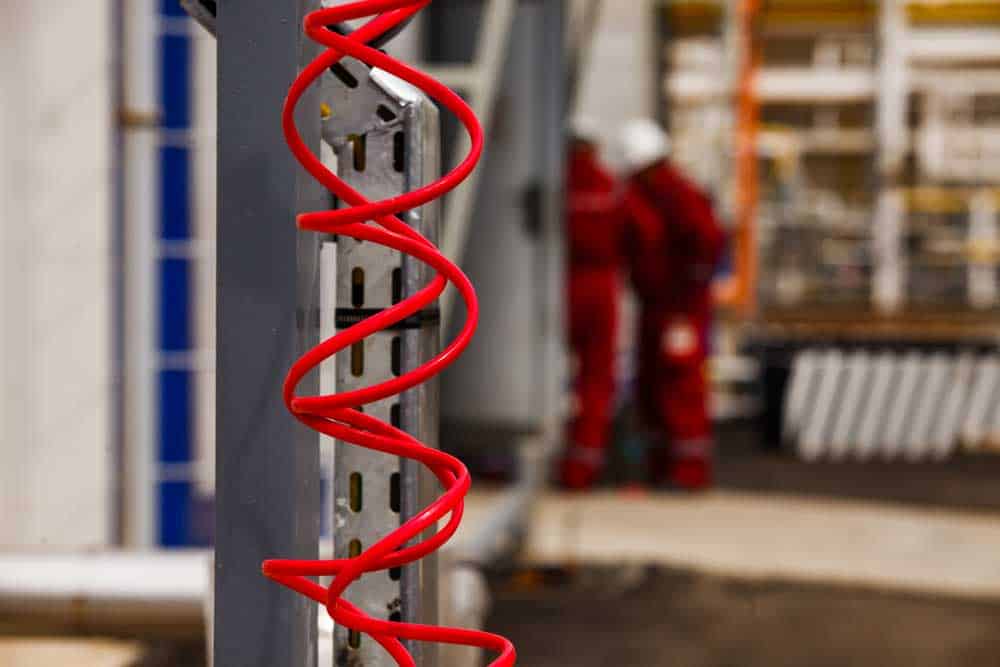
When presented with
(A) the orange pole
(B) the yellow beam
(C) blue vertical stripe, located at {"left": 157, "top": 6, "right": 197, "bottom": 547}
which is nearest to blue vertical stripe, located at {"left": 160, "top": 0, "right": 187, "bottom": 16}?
(C) blue vertical stripe, located at {"left": 157, "top": 6, "right": 197, "bottom": 547}

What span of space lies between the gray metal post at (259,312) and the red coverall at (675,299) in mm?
4861

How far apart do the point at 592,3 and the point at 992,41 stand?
4481mm

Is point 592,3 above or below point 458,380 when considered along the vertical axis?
above

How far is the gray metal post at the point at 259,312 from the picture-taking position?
0.91m

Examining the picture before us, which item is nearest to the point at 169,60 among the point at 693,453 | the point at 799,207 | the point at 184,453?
the point at 184,453

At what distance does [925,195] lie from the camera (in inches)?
343

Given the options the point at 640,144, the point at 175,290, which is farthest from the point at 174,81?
the point at 640,144

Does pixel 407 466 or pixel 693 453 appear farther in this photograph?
pixel 693 453

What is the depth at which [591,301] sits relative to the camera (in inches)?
230

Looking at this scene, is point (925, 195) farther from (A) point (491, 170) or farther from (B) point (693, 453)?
(A) point (491, 170)

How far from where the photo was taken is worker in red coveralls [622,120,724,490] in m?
5.70

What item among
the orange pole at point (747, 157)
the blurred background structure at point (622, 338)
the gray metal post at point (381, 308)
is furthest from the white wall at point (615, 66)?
the gray metal post at point (381, 308)

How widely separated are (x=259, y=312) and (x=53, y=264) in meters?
2.40

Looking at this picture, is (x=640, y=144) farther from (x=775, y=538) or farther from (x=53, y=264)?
(x=53, y=264)
